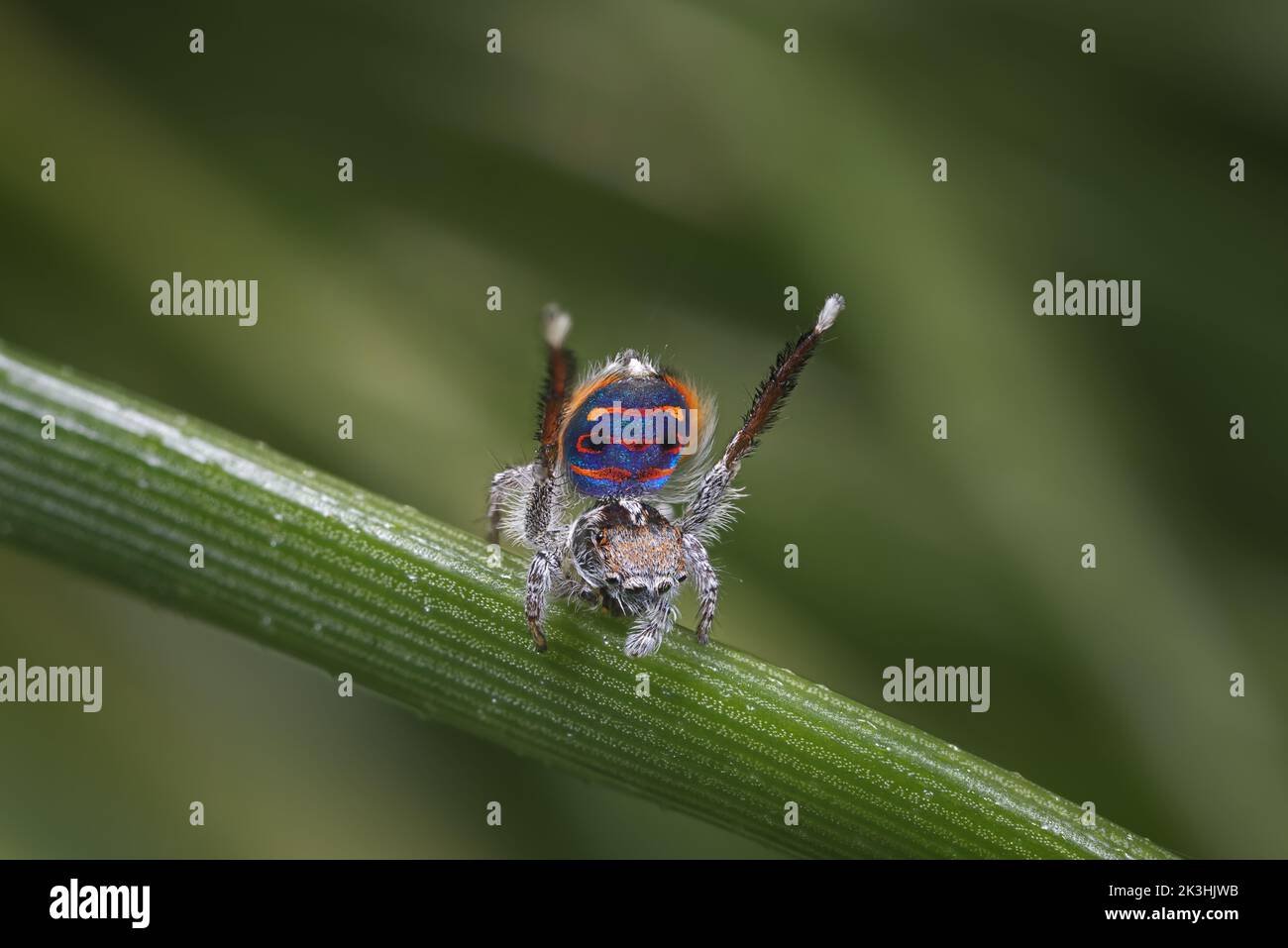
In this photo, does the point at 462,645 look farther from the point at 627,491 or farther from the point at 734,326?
the point at 734,326

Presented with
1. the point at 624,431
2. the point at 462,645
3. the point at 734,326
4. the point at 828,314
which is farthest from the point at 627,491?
the point at 734,326

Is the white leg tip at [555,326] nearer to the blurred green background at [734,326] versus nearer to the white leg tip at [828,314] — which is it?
the white leg tip at [828,314]

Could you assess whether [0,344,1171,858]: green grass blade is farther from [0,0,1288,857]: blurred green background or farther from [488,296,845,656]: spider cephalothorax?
[0,0,1288,857]: blurred green background

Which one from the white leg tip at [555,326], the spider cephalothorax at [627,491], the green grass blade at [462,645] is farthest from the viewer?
the spider cephalothorax at [627,491]

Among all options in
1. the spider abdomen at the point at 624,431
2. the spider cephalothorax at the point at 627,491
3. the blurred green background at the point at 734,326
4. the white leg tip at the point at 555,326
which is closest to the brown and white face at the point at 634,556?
the spider cephalothorax at the point at 627,491

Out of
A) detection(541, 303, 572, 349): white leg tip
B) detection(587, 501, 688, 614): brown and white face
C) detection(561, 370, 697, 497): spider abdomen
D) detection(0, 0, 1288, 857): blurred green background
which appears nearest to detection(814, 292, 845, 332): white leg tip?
detection(561, 370, 697, 497): spider abdomen

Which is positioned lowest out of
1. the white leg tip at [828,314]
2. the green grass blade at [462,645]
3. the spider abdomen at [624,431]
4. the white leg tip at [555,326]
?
the green grass blade at [462,645]

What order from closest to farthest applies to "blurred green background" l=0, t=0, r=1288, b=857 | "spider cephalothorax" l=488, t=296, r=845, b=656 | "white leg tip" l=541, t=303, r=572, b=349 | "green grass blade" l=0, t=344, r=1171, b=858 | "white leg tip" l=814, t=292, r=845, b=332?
"white leg tip" l=541, t=303, r=572, b=349
"green grass blade" l=0, t=344, r=1171, b=858
"spider cephalothorax" l=488, t=296, r=845, b=656
"white leg tip" l=814, t=292, r=845, b=332
"blurred green background" l=0, t=0, r=1288, b=857

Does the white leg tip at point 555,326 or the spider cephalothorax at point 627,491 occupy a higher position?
the white leg tip at point 555,326
